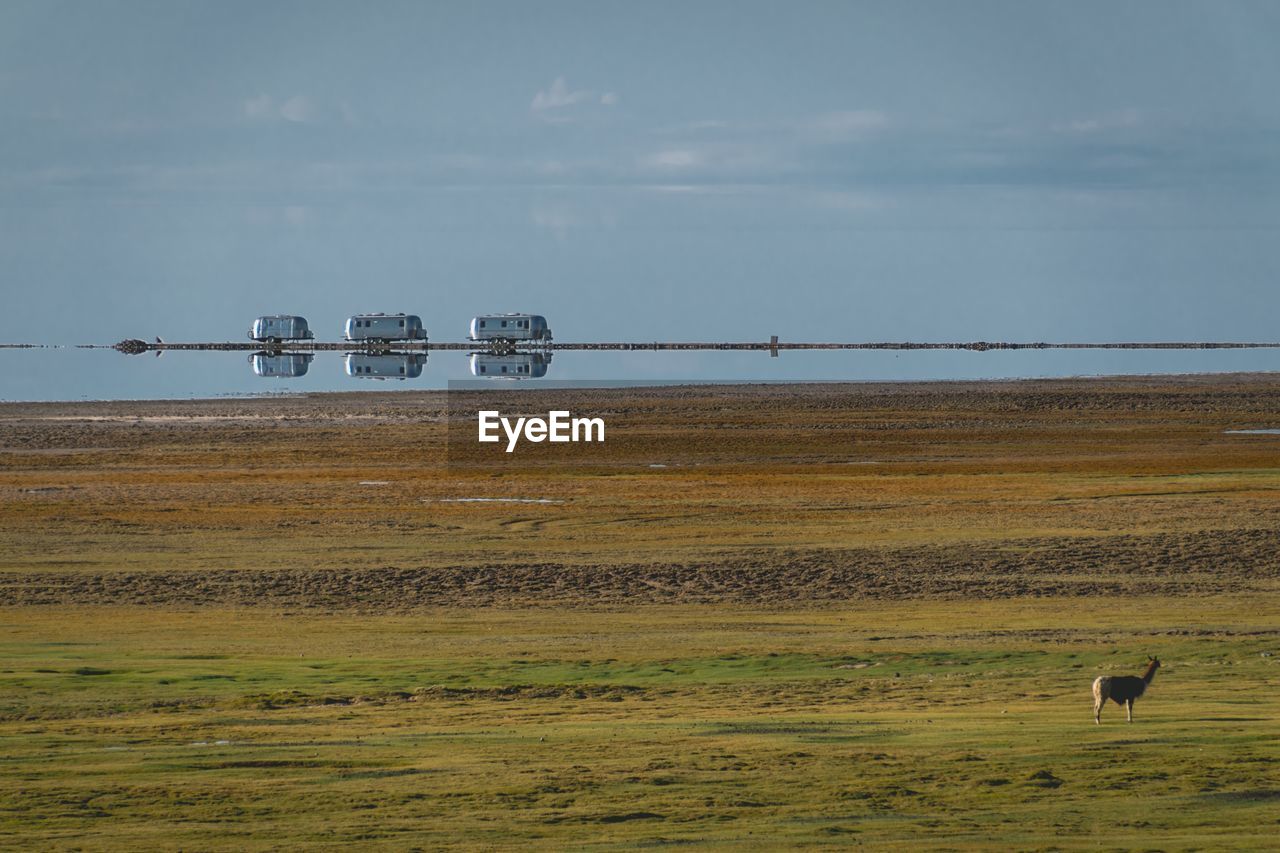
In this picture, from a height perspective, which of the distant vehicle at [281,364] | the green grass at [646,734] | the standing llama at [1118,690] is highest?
the distant vehicle at [281,364]

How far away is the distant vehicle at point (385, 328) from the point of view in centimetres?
4059

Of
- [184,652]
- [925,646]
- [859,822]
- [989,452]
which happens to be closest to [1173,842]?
[859,822]

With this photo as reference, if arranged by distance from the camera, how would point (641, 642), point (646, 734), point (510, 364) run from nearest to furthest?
1. point (646, 734)
2. point (641, 642)
3. point (510, 364)

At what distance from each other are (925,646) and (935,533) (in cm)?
1144

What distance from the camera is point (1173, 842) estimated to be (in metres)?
12.1

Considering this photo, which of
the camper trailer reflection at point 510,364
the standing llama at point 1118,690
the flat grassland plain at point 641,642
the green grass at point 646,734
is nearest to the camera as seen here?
the green grass at point 646,734

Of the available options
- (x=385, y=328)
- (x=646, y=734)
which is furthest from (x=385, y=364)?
(x=646, y=734)

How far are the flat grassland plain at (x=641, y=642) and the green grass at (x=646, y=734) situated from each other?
0.20ft

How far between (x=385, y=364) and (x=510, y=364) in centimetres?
315

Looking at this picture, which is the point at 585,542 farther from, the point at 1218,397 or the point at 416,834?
the point at 1218,397

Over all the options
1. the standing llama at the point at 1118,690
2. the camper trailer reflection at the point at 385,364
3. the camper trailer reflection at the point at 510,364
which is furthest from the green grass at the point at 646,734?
the camper trailer reflection at the point at 385,364

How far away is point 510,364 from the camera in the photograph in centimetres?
3878

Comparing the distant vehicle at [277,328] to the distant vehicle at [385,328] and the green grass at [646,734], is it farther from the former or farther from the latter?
the green grass at [646,734]

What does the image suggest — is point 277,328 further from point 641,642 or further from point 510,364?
point 641,642
